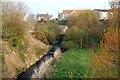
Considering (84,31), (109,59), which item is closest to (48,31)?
(84,31)

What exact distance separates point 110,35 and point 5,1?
11.2m

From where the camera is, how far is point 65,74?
1271 cm

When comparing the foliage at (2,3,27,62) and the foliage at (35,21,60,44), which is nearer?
the foliage at (2,3,27,62)

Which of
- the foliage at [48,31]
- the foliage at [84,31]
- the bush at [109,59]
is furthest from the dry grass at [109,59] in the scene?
the foliage at [48,31]

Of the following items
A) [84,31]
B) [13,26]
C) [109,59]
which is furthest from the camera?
Answer: [84,31]

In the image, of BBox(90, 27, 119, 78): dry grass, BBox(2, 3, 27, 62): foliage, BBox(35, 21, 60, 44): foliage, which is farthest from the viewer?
BBox(35, 21, 60, 44): foliage

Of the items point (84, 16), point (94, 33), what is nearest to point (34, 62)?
point (94, 33)

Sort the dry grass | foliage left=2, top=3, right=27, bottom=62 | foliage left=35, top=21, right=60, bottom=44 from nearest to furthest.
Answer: the dry grass, foliage left=2, top=3, right=27, bottom=62, foliage left=35, top=21, right=60, bottom=44

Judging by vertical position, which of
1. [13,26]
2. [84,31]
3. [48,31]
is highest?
[13,26]

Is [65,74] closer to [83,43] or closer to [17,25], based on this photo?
[17,25]

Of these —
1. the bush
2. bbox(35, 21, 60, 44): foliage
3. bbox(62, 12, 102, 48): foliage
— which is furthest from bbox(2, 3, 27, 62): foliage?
the bush

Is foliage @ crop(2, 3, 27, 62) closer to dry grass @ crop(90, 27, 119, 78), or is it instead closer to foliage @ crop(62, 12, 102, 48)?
foliage @ crop(62, 12, 102, 48)

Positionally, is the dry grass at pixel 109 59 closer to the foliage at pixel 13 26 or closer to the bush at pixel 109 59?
the bush at pixel 109 59

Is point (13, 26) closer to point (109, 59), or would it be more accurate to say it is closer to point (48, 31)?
point (48, 31)
